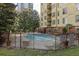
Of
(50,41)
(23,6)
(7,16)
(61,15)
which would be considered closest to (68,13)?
(61,15)

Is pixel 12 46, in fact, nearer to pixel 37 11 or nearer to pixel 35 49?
pixel 35 49

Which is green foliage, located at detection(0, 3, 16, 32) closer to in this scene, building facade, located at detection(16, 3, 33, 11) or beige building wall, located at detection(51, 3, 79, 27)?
building facade, located at detection(16, 3, 33, 11)

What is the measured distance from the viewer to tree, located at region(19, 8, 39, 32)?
1.98m

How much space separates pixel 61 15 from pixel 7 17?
533mm

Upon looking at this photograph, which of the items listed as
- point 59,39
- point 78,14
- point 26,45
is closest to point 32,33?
point 26,45

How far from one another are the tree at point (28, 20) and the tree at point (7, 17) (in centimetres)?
9

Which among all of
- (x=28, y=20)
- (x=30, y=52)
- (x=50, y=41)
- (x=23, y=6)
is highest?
(x=23, y=6)

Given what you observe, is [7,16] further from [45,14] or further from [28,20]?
[45,14]

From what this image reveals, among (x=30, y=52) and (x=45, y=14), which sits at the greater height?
(x=45, y=14)

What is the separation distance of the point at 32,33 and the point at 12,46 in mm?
235

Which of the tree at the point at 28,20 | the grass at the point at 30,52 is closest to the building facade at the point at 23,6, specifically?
the tree at the point at 28,20

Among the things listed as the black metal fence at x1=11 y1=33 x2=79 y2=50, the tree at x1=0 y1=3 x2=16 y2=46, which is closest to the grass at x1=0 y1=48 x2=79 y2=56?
the black metal fence at x1=11 y1=33 x2=79 y2=50

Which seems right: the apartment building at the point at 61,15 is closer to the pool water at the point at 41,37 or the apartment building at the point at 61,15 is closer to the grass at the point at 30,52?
the pool water at the point at 41,37

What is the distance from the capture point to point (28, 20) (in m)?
1.99
